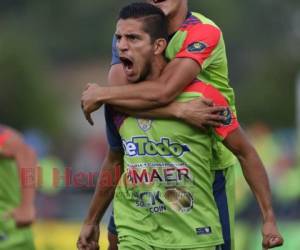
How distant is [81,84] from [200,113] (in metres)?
61.5

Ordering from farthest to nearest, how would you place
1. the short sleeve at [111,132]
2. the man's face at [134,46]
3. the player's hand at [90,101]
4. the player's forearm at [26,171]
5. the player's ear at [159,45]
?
the player's forearm at [26,171], the short sleeve at [111,132], the player's hand at [90,101], the player's ear at [159,45], the man's face at [134,46]

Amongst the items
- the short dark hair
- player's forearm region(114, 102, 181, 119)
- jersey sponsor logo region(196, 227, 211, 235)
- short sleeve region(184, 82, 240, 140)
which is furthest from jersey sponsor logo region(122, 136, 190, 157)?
the short dark hair

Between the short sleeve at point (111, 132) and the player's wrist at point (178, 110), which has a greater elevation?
the player's wrist at point (178, 110)

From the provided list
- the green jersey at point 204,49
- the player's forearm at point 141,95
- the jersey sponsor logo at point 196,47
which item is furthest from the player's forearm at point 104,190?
the jersey sponsor logo at point 196,47

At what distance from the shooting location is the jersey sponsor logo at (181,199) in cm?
773

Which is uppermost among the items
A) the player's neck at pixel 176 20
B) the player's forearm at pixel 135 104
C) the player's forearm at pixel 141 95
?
the player's neck at pixel 176 20

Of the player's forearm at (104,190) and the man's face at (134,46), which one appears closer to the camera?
the man's face at (134,46)

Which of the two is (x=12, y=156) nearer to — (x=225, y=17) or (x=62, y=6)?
(x=225, y=17)

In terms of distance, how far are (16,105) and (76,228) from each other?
26693 millimetres

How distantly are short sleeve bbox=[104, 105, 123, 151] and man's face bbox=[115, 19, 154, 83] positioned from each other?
14.2 inches

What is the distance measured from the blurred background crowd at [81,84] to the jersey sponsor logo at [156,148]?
1.77 meters

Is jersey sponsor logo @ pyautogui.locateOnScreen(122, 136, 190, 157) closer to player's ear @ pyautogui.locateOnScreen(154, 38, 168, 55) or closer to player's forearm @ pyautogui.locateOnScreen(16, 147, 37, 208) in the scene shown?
player's ear @ pyautogui.locateOnScreen(154, 38, 168, 55)

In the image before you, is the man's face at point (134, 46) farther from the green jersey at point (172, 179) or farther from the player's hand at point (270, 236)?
the player's hand at point (270, 236)

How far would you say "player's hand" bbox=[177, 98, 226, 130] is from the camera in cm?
764
